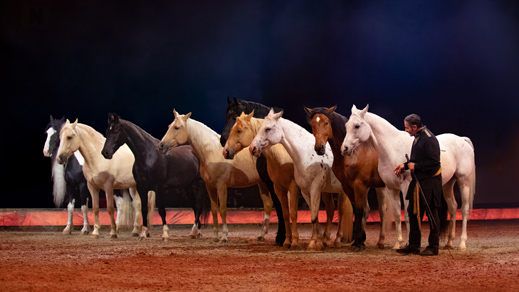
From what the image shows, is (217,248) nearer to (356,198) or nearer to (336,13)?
(356,198)

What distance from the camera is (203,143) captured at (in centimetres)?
953

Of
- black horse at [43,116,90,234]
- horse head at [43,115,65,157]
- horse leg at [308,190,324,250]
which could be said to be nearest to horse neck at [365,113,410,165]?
horse leg at [308,190,324,250]

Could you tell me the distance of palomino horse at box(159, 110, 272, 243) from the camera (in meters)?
9.41

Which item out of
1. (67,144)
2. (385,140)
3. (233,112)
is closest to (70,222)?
(67,144)

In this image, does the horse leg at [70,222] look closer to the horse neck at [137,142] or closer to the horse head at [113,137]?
the horse head at [113,137]

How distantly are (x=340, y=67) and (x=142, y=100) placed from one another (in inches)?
237

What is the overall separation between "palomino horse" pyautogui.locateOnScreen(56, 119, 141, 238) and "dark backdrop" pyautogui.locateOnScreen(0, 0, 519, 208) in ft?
16.8

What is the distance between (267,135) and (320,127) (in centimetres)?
74

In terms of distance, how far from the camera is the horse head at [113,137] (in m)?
9.84

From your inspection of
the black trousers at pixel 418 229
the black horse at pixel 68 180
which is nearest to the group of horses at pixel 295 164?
the black trousers at pixel 418 229

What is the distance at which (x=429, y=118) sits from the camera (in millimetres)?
16547

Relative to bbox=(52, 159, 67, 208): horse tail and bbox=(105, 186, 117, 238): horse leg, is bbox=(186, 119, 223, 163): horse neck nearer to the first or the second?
bbox=(105, 186, 117, 238): horse leg

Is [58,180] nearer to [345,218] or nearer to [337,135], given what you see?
[345,218]

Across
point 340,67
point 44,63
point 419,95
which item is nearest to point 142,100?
point 44,63
